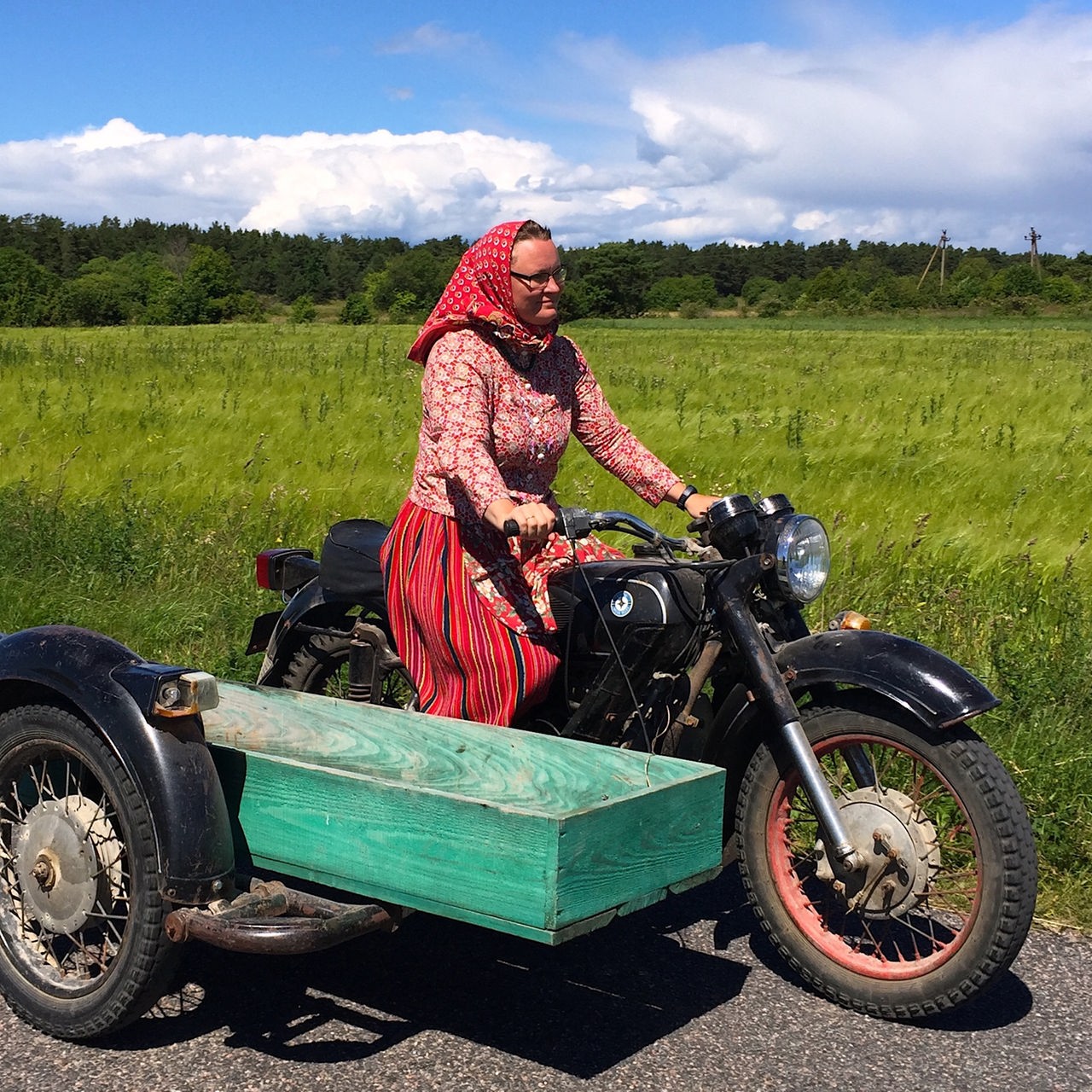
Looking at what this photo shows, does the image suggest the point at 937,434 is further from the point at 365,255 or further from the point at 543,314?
the point at 365,255

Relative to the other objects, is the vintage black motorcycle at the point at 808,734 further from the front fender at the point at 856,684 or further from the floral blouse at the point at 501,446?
the floral blouse at the point at 501,446

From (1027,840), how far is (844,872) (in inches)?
18.6

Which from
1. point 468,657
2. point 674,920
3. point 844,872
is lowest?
point 674,920

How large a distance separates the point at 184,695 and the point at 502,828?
88 cm

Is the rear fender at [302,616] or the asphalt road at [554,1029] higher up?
the rear fender at [302,616]

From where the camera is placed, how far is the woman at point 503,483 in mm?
4047

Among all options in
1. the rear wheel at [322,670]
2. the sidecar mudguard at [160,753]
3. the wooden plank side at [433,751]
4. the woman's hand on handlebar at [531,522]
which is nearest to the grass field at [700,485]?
the rear wheel at [322,670]

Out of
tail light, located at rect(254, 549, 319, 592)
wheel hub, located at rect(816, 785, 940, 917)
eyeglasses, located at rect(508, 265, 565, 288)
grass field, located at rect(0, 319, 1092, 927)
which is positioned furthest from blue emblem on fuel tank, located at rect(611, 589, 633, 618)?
grass field, located at rect(0, 319, 1092, 927)

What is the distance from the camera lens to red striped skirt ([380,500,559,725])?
4062 millimetres

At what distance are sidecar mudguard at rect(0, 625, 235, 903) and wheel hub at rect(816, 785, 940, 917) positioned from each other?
1.58 meters

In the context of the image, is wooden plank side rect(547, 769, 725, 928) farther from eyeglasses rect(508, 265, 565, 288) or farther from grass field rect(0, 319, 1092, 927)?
grass field rect(0, 319, 1092, 927)

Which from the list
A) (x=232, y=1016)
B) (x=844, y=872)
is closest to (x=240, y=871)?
(x=232, y=1016)

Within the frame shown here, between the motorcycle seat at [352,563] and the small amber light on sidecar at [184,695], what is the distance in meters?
1.31

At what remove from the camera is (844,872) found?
3596mm
